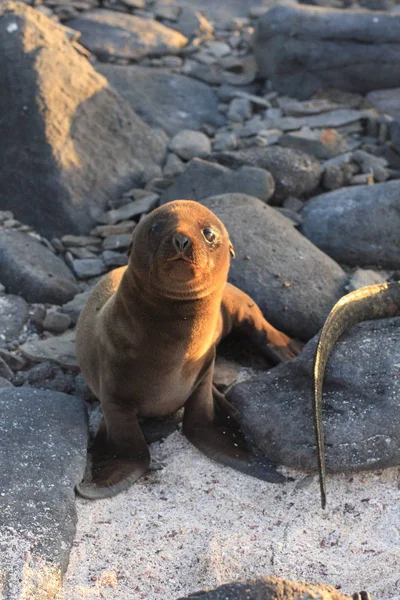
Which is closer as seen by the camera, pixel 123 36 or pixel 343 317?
pixel 343 317

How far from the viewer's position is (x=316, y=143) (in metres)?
8.60

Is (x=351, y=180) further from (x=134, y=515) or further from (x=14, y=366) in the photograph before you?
(x=134, y=515)

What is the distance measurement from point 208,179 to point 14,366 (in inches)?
96.8

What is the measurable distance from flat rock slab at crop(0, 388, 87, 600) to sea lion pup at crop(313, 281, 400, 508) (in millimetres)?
1208

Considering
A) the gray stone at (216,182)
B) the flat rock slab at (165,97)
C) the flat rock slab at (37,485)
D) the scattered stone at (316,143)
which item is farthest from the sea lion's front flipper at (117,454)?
the flat rock slab at (165,97)

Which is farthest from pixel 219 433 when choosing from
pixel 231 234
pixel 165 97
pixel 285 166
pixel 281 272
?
pixel 165 97

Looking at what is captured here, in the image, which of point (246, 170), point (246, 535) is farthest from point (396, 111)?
point (246, 535)

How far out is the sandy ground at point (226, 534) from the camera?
4.21m

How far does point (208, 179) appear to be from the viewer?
766cm

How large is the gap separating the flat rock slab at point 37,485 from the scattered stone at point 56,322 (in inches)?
43.7

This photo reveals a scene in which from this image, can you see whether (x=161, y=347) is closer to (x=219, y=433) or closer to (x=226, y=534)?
(x=219, y=433)

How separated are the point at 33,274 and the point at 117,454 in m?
2.01

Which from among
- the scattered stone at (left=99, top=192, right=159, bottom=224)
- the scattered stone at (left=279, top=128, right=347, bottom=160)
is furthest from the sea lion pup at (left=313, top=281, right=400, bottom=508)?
the scattered stone at (left=279, top=128, right=347, bottom=160)

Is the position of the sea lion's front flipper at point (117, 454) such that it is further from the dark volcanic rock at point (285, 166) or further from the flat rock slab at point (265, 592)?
the dark volcanic rock at point (285, 166)
